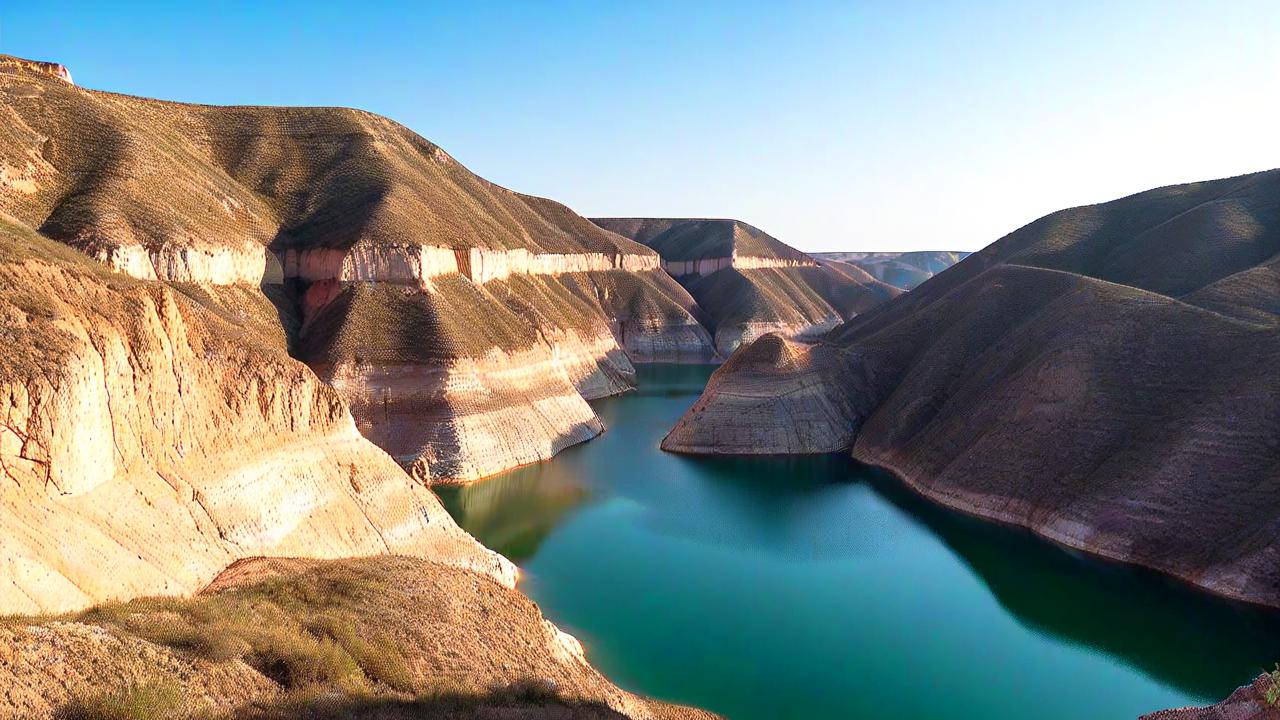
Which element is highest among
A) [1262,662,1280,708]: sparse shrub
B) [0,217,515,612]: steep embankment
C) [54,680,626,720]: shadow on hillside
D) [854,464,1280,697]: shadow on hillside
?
[0,217,515,612]: steep embankment

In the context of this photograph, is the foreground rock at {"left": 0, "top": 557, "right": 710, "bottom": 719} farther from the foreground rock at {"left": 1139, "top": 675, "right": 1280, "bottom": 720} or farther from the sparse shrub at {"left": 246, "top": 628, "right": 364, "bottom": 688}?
the foreground rock at {"left": 1139, "top": 675, "right": 1280, "bottom": 720}

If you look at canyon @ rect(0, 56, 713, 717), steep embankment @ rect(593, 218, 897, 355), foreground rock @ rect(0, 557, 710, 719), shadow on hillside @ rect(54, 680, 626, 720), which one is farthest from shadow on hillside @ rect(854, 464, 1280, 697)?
steep embankment @ rect(593, 218, 897, 355)

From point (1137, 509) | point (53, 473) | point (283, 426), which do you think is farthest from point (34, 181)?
point (1137, 509)

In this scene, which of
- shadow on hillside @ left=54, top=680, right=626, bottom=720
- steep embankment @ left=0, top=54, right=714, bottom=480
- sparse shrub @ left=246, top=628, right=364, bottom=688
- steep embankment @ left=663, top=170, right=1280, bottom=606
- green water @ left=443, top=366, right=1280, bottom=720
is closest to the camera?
shadow on hillside @ left=54, top=680, right=626, bottom=720

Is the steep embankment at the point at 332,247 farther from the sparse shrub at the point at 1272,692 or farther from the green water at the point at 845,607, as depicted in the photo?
the sparse shrub at the point at 1272,692

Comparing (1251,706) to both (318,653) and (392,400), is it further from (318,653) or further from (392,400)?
(392,400)

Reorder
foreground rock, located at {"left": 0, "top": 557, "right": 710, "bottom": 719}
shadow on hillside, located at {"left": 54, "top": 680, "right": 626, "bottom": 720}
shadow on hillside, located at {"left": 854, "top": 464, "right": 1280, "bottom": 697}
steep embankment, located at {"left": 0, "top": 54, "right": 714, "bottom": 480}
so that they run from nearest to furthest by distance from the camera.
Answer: shadow on hillside, located at {"left": 54, "top": 680, "right": 626, "bottom": 720} → foreground rock, located at {"left": 0, "top": 557, "right": 710, "bottom": 719} → shadow on hillside, located at {"left": 854, "top": 464, "right": 1280, "bottom": 697} → steep embankment, located at {"left": 0, "top": 54, "right": 714, "bottom": 480}

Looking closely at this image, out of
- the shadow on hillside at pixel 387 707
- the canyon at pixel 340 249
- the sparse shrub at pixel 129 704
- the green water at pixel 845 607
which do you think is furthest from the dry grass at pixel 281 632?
the canyon at pixel 340 249

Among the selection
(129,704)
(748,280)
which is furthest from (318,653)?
(748,280)
